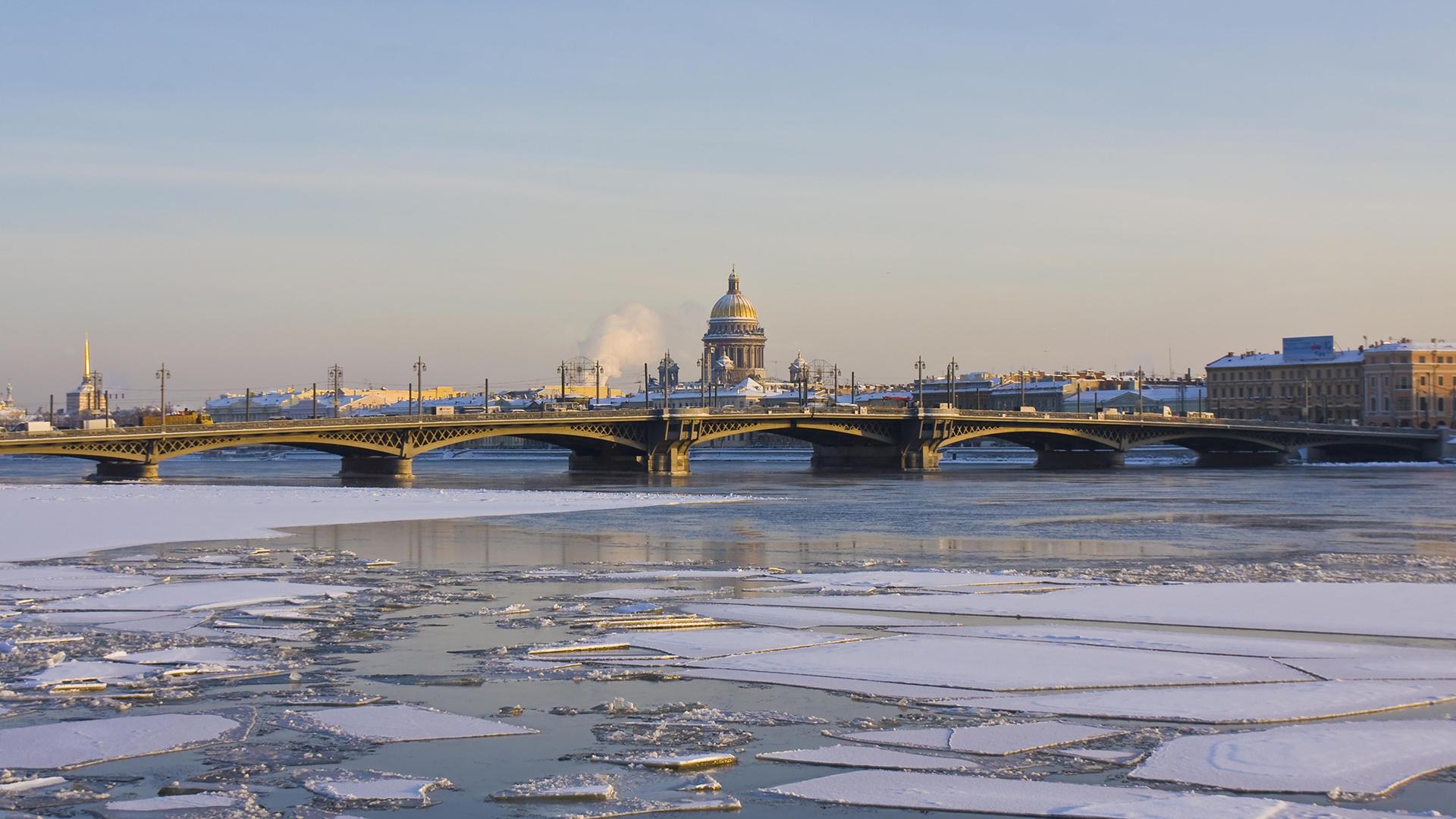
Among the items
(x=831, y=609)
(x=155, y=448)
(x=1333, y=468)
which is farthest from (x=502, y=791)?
(x=1333, y=468)

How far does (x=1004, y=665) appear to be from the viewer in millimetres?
11203

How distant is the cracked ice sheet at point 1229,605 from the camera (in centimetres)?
1366

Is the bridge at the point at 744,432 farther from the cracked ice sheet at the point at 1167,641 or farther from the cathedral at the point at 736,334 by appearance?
the cathedral at the point at 736,334

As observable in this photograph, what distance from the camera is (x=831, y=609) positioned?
48.2ft

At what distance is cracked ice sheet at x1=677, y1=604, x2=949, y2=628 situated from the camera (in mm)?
13578

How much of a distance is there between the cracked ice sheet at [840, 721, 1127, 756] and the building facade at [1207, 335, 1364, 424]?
4280 inches

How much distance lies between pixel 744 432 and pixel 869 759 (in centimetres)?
6788

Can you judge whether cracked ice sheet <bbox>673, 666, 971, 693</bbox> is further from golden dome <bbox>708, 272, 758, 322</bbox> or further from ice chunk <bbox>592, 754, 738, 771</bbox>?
golden dome <bbox>708, 272, 758, 322</bbox>

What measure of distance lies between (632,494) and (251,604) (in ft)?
98.8

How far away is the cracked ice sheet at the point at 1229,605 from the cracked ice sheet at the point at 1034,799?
20.2 ft

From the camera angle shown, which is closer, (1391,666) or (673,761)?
(673,761)

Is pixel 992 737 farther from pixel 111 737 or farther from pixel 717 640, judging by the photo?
pixel 111 737

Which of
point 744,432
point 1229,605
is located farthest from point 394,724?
point 744,432

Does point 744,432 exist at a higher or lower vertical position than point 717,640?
higher
